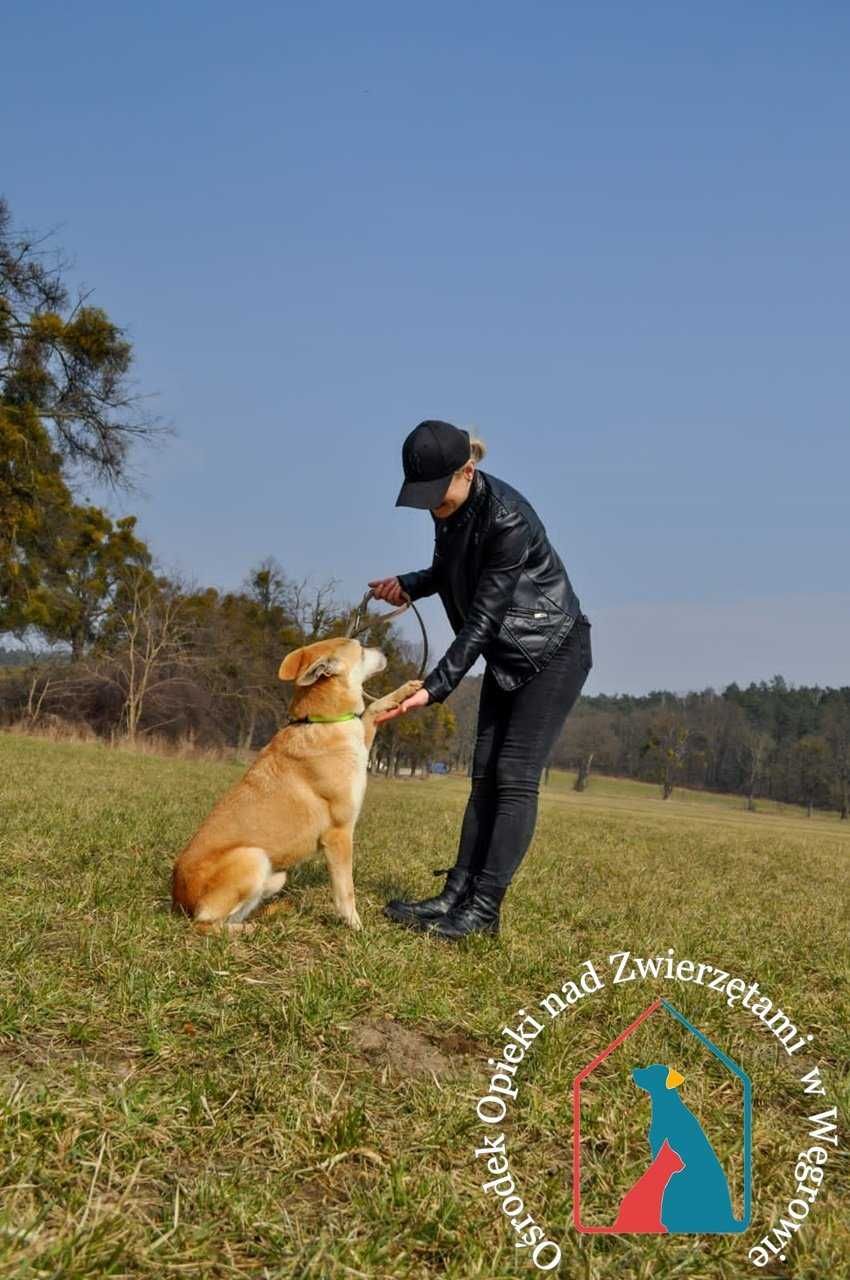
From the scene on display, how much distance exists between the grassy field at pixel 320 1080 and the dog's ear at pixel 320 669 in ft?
4.19

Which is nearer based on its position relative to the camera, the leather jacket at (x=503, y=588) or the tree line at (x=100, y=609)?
the leather jacket at (x=503, y=588)

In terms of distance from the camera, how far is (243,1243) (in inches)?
74.0

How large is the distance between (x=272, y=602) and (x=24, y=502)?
21.4m

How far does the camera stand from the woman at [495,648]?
4.36m

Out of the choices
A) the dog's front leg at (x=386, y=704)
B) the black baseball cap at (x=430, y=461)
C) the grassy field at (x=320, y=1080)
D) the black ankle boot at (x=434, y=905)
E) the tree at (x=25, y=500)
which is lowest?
the grassy field at (x=320, y=1080)

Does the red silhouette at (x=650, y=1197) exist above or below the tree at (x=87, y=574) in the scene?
below

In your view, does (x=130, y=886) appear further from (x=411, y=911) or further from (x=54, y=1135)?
(x=54, y=1135)

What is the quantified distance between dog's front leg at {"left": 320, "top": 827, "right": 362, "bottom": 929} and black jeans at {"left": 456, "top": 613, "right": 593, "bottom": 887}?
699 millimetres

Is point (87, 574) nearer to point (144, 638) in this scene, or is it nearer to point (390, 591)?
point (144, 638)

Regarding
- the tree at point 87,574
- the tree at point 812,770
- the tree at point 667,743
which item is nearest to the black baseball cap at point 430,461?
the tree at point 87,574

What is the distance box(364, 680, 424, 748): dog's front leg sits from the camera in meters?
4.71

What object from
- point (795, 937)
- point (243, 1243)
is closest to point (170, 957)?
point (243, 1243)

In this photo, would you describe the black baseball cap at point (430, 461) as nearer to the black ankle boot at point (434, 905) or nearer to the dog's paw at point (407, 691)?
the dog's paw at point (407, 691)

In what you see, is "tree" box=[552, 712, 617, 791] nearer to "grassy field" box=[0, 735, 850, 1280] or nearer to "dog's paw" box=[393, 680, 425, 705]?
"dog's paw" box=[393, 680, 425, 705]
